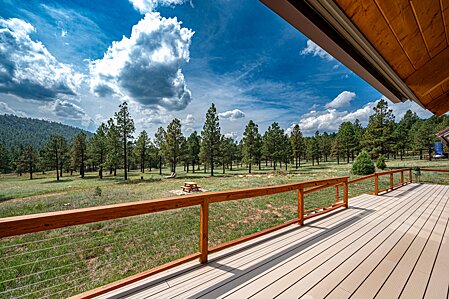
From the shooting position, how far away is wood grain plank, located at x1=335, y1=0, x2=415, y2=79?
1249 mm

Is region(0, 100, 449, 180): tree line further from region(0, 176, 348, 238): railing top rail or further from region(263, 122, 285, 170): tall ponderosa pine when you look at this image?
region(0, 176, 348, 238): railing top rail

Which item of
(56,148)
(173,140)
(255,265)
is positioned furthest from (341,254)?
(56,148)

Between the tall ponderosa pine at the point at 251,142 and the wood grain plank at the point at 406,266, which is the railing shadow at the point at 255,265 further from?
the tall ponderosa pine at the point at 251,142

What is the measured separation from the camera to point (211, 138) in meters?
29.3

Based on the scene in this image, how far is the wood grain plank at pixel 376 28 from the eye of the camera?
1249mm

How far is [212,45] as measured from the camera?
463 inches

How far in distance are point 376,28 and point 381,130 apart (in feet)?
99.2

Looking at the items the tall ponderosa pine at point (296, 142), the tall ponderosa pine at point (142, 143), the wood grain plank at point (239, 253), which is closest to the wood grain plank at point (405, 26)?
the wood grain plank at point (239, 253)

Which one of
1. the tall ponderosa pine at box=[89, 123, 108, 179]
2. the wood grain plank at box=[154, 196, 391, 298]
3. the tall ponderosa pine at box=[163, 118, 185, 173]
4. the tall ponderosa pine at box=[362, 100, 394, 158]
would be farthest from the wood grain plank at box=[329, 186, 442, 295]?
the tall ponderosa pine at box=[89, 123, 108, 179]

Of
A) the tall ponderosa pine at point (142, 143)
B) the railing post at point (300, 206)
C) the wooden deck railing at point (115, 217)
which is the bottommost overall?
the railing post at point (300, 206)

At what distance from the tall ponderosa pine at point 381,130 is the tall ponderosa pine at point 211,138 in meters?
21.9

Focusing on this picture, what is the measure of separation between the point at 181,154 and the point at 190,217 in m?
23.3

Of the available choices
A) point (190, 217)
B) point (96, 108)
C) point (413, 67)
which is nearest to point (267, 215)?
point (190, 217)

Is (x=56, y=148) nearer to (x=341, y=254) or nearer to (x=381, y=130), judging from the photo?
(x=341, y=254)
